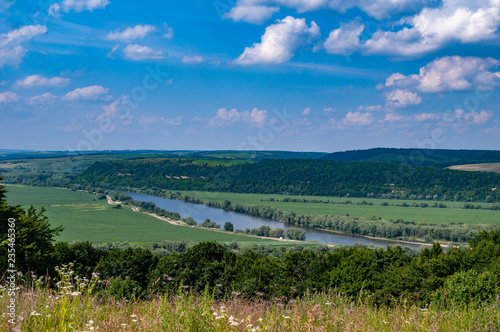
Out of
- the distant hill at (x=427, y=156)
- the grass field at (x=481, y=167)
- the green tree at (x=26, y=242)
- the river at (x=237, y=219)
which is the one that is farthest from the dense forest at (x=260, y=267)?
the distant hill at (x=427, y=156)

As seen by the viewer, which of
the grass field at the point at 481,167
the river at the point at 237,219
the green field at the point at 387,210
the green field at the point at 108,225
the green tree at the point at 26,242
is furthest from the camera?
the grass field at the point at 481,167

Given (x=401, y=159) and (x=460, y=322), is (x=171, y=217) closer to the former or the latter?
(x=460, y=322)

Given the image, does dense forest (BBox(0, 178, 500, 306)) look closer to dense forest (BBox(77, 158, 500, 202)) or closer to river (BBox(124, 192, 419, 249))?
river (BBox(124, 192, 419, 249))

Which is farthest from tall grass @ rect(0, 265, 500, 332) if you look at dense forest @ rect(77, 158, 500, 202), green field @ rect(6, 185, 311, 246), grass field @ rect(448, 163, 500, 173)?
grass field @ rect(448, 163, 500, 173)

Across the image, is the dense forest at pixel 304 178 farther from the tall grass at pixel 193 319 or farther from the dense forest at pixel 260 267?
the tall grass at pixel 193 319

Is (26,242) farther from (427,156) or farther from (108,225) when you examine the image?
(427,156)

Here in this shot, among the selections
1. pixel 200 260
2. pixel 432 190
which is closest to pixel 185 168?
pixel 432 190
